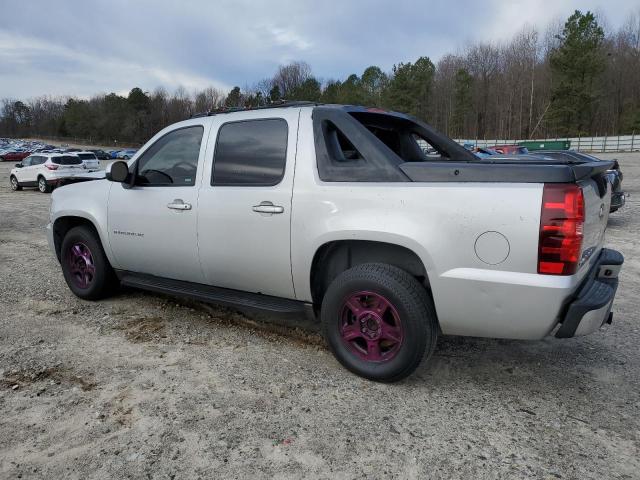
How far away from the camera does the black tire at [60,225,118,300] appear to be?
471cm

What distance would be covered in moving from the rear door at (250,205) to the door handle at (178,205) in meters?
0.14

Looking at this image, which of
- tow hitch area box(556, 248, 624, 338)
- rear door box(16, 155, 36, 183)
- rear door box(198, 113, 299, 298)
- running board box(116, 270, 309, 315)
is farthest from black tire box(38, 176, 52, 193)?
tow hitch area box(556, 248, 624, 338)

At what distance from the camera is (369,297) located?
10.5ft

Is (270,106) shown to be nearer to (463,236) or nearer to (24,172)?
(463,236)

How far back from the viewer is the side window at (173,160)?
402cm

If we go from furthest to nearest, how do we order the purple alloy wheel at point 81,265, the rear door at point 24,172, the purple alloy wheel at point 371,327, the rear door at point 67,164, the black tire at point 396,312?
the rear door at point 24,172, the rear door at point 67,164, the purple alloy wheel at point 81,265, the purple alloy wheel at point 371,327, the black tire at point 396,312

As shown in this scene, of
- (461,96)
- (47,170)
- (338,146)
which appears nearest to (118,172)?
(338,146)

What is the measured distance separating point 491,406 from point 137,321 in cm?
312

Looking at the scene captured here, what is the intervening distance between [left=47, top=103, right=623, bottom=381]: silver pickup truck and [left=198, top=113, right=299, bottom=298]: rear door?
0.01 metres

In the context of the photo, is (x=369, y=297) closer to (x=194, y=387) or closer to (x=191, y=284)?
(x=194, y=387)

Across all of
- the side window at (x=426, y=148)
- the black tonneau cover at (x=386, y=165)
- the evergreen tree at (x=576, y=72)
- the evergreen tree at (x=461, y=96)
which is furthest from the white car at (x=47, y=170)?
the evergreen tree at (x=461, y=96)

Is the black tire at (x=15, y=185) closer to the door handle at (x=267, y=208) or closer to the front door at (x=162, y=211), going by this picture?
the front door at (x=162, y=211)

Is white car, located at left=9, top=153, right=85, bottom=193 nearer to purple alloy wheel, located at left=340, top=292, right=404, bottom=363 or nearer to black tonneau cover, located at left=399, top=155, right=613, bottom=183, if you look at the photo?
purple alloy wheel, located at left=340, top=292, right=404, bottom=363

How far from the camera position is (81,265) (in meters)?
4.98
